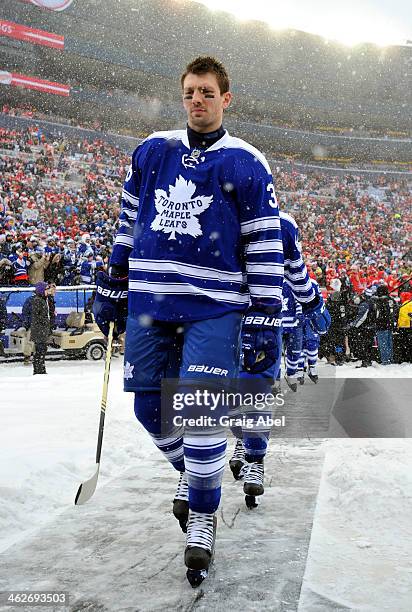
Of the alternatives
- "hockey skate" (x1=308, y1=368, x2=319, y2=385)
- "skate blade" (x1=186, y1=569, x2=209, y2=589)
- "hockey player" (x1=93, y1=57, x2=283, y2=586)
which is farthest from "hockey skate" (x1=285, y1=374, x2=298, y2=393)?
"skate blade" (x1=186, y1=569, x2=209, y2=589)

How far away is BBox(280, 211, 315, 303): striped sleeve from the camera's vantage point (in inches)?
175

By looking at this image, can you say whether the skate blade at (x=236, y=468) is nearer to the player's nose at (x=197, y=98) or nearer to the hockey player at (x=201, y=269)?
the hockey player at (x=201, y=269)

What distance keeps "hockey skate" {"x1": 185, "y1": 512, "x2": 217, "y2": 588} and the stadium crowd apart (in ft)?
37.7

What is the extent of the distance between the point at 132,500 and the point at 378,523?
121cm

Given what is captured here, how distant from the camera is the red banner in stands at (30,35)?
37.3 metres

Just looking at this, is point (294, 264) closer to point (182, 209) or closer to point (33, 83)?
point (182, 209)

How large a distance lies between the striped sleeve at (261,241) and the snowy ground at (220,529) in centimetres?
101

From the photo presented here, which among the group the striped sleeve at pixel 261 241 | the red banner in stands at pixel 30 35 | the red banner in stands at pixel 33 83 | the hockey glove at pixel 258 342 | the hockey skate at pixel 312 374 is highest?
the red banner in stands at pixel 30 35

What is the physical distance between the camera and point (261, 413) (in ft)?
12.3

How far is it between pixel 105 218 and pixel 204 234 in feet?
75.1

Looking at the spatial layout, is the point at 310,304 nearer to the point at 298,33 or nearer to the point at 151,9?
the point at 151,9

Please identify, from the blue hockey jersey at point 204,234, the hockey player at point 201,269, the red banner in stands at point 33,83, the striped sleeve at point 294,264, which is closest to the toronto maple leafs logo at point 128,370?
the hockey player at point 201,269

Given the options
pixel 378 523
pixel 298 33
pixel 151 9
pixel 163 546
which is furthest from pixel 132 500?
pixel 298 33

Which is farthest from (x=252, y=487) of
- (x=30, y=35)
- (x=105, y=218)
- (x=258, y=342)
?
(x=30, y=35)
